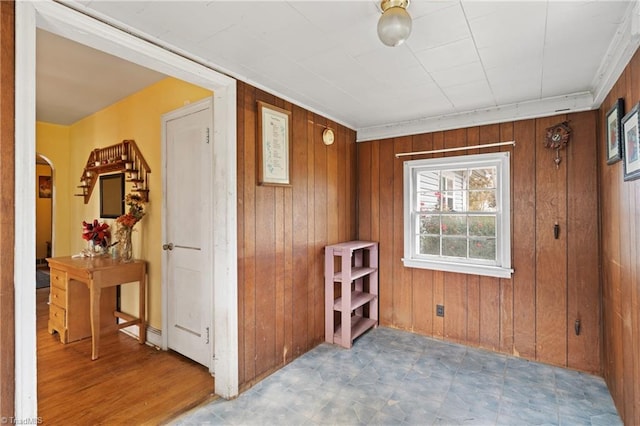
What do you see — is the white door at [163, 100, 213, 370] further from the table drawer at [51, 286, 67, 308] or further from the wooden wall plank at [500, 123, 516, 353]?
the wooden wall plank at [500, 123, 516, 353]

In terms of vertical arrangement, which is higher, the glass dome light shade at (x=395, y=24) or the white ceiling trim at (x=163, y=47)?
the white ceiling trim at (x=163, y=47)

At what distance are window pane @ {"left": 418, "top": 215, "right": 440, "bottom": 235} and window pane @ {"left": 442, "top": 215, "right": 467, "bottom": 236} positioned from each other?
0.06 m

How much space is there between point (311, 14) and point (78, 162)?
4.35 m

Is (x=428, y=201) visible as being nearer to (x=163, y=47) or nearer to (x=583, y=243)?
(x=583, y=243)

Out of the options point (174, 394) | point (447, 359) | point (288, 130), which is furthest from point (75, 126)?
point (447, 359)

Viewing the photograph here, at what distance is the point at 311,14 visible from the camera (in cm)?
154

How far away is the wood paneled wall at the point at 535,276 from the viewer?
8.52 feet

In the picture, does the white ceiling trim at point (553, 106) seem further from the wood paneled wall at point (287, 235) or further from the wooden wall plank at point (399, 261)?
the wood paneled wall at point (287, 235)

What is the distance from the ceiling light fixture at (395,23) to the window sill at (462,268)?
93.7 inches

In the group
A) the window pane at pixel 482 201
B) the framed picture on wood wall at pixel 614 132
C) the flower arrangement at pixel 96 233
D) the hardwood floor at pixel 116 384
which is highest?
the framed picture on wood wall at pixel 614 132

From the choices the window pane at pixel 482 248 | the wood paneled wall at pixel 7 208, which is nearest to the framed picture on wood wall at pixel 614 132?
the window pane at pixel 482 248

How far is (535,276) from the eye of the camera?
110 inches

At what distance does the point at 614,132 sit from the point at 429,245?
1.78m

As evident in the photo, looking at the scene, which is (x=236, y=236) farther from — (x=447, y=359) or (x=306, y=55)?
(x=447, y=359)
